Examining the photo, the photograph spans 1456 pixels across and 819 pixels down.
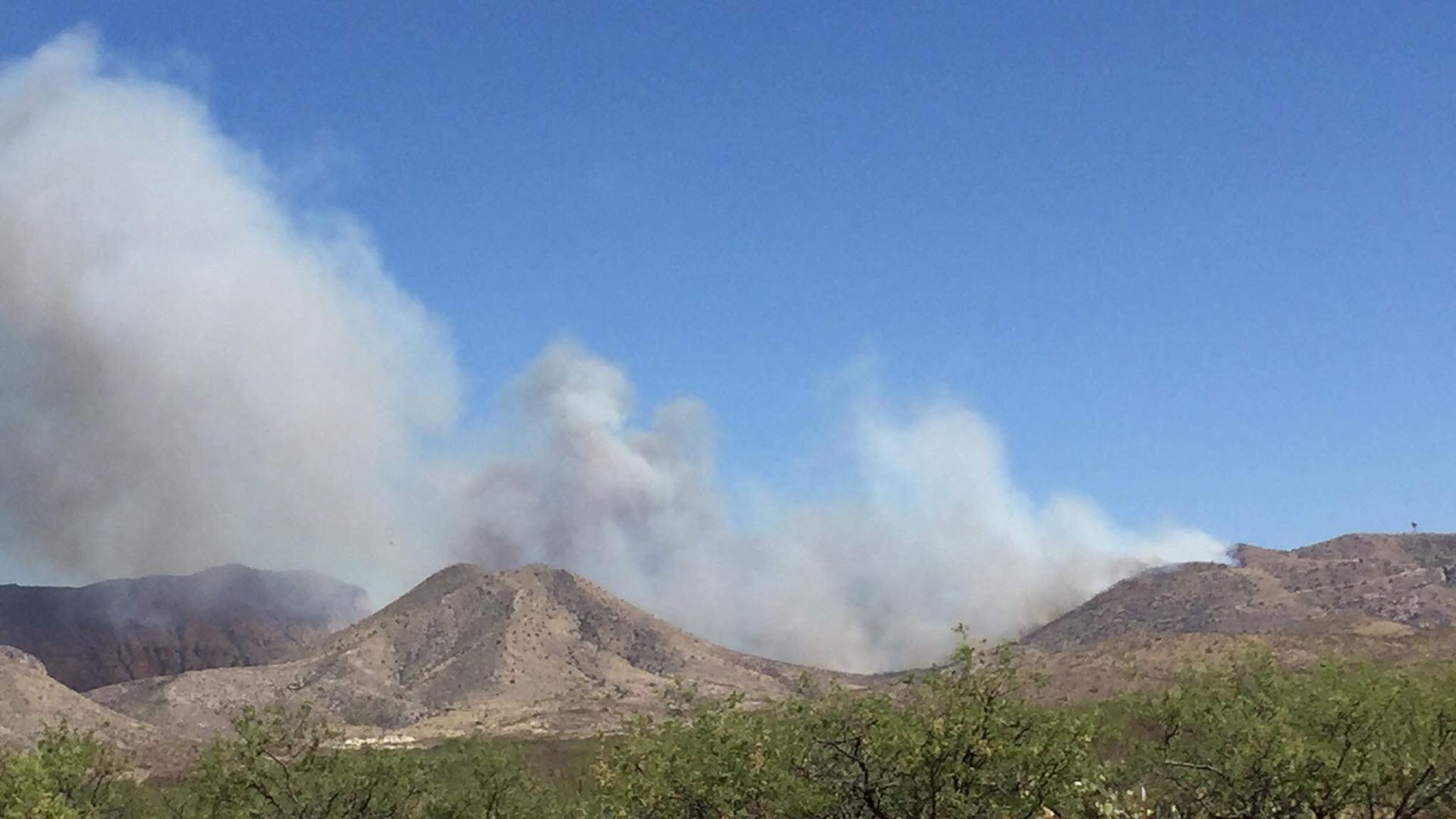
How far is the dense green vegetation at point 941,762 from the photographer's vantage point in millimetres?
34219

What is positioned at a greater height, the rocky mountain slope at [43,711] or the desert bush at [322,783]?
the rocky mountain slope at [43,711]

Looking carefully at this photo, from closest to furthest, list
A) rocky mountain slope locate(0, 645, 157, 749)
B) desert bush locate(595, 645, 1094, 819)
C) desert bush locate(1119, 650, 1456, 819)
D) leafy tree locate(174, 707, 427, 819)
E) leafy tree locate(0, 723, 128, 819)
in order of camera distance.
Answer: desert bush locate(595, 645, 1094, 819) → leafy tree locate(0, 723, 128, 819) → desert bush locate(1119, 650, 1456, 819) → leafy tree locate(174, 707, 427, 819) → rocky mountain slope locate(0, 645, 157, 749)

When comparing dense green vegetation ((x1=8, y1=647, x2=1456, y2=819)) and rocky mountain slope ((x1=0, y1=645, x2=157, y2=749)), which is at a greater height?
rocky mountain slope ((x1=0, y1=645, x2=157, y2=749))

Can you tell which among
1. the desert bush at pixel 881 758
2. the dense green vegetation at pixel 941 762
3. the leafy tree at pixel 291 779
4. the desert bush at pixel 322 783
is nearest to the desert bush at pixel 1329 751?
the dense green vegetation at pixel 941 762

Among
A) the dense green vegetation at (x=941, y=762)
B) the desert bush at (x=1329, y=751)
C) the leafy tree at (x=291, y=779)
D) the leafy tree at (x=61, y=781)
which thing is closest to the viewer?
the dense green vegetation at (x=941, y=762)

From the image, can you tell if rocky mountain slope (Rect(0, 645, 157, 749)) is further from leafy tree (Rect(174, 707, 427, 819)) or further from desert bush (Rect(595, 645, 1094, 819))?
desert bush (Rect(595, 645, 1094, 819))

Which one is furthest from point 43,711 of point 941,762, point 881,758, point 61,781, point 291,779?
point 941,762

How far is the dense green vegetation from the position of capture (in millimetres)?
34219

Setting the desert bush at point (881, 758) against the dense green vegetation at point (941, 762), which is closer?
the desert bush at point (881, 758)

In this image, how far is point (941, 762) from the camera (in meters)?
33.9

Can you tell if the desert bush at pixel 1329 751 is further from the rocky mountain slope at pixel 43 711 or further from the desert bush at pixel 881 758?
the rocky mountain slope at pixel 43 711

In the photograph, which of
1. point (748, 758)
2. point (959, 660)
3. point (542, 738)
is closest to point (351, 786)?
point (748, 758)

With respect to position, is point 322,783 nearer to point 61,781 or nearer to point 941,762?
point 61,781

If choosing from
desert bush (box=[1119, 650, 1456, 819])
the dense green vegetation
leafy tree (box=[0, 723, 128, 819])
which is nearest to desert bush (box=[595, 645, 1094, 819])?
the dense green vegetation
